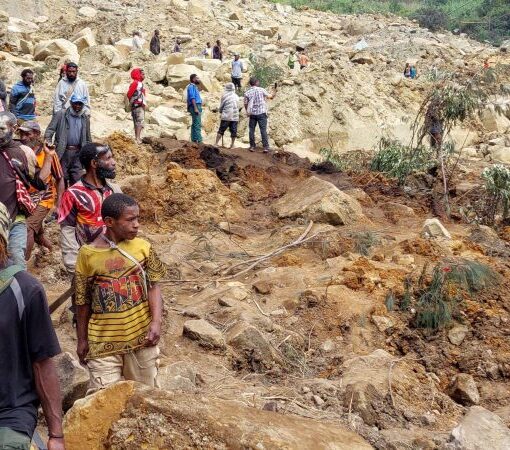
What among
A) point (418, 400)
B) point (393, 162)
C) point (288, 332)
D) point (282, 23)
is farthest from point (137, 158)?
point (282, 23)

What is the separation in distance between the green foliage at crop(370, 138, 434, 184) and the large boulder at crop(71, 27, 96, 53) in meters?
12.0

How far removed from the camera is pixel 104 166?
388 cm

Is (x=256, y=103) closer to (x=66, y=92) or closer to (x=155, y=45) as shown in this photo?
(x=66, y=92)

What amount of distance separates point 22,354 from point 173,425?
697mm

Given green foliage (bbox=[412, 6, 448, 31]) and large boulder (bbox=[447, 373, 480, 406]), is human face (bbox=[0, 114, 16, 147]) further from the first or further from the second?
green foliage (bbox=[412, 6, 448, 31])

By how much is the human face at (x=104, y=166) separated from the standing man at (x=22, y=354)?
1.74 metres

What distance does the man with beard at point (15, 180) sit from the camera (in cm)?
423

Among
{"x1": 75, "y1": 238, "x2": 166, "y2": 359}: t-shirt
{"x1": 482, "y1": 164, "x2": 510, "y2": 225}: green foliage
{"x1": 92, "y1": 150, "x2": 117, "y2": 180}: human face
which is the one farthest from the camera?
{"x1": 482, "y1": 164, "x2": 510, "y2": 225}: green foliage

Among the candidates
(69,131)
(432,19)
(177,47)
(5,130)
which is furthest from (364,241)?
(432,19)

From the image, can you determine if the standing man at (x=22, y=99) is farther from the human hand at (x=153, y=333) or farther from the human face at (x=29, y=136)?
the human hand at (x=153, y=333)

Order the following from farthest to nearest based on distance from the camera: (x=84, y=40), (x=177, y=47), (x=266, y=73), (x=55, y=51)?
(x=177, y=47)
(x=84, y=40)
(x=55, y=51)
(x=266, y=73)

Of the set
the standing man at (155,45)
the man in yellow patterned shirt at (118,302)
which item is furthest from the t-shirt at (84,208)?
the standing man at (155,45)

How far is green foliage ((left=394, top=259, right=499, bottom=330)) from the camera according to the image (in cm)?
582

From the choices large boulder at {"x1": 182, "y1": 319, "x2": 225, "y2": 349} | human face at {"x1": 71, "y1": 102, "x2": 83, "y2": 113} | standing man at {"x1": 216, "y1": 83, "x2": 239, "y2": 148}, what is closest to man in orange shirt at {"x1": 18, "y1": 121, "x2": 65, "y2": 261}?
human face at {"x1": 71, "y1": 102, "x2": 83, "y2": 113}
